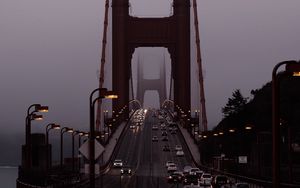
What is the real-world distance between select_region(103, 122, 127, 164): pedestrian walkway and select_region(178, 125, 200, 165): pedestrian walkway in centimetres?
1049

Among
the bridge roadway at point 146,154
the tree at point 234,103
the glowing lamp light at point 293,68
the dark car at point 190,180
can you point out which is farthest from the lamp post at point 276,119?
the tree at point 234,103

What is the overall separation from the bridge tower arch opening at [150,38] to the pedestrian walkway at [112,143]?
6320 millimetres

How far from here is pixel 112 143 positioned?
127m

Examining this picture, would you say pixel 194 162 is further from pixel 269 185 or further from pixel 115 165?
pixel 269 185

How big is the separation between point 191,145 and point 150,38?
26364 millimetres

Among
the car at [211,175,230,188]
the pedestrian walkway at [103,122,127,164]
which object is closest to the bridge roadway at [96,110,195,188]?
the pedestrian walkway at [103,122,127,164]

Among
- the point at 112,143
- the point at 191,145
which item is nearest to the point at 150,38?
the point at 112,143

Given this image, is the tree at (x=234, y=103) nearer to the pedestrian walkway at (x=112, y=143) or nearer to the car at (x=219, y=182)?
the pedestrian walkway at (x=112, y=143)

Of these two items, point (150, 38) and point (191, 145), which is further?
point (150, 38)

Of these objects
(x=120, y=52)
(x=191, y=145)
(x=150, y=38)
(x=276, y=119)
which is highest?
(x=150, y=38)

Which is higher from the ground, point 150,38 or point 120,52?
point 150,38

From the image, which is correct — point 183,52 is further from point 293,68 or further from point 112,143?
point 293,68

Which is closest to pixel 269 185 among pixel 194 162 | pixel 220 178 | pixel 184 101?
pixel 220 178

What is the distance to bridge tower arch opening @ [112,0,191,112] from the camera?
14562 cm
